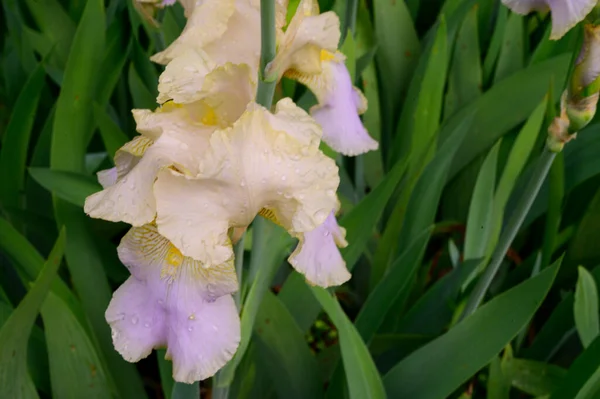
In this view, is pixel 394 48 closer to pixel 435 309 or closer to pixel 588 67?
pixel 435 309

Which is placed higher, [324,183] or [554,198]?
[324,183]

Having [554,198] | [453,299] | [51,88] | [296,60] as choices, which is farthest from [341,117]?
[51,88]

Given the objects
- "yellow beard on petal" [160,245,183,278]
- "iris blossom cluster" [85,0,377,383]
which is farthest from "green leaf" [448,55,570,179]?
"yellow beard on petal" [160,245,183,278]

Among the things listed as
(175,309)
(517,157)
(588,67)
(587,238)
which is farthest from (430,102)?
(175,309)

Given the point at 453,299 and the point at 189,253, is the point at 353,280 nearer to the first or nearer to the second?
the point at 453,299

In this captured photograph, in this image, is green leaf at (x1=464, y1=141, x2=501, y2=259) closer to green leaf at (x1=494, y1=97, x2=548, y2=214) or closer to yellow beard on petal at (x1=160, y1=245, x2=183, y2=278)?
green leaf at (x1=494, y1=97, x2=548, y2=214)

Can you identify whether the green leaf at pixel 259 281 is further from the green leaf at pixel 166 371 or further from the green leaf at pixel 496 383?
the green leaf at pixel 496 383

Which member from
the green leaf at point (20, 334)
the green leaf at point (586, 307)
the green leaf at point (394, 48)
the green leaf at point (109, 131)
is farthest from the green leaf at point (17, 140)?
the green leaf at point (586, 307)
